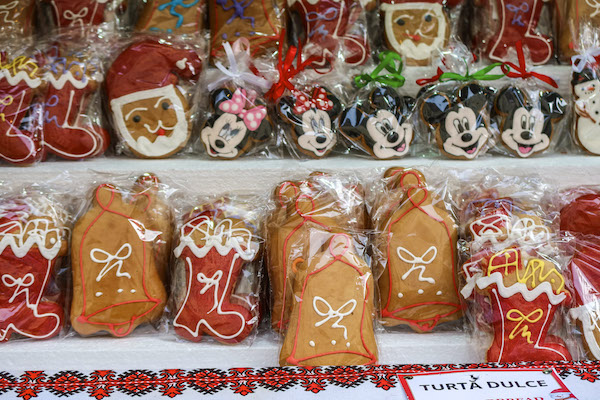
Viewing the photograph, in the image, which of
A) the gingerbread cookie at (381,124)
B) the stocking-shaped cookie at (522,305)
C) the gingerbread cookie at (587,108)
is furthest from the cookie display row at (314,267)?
the gingerbread cookie at (587,108)

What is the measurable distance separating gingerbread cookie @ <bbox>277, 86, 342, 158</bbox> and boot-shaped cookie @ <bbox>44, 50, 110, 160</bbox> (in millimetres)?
541

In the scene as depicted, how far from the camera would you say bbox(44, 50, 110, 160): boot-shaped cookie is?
5.53 ft

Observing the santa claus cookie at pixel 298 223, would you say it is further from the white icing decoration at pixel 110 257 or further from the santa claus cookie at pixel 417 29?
the santa claus cookie at pixel 417 29

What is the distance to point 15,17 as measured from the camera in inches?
72.1

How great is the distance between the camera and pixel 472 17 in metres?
2.02

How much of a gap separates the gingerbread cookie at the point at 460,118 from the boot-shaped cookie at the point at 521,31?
29cm

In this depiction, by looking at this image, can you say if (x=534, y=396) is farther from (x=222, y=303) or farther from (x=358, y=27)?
(x=358, y=27)

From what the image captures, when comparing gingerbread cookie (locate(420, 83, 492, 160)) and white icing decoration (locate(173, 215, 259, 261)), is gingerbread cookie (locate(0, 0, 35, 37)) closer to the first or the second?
white icing decoration (locate(173, 215, 259, 261))

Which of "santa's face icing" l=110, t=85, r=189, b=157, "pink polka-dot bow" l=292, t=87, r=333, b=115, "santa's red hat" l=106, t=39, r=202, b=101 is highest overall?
"santa's red hat" l=106, t=39, r=202, b=101

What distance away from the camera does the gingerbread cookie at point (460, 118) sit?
→ 1.70m

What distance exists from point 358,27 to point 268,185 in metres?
0.62

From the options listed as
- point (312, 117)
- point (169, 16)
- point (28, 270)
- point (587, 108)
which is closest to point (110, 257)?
point (28, 270)

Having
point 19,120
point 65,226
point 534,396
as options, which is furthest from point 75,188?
point 534,396

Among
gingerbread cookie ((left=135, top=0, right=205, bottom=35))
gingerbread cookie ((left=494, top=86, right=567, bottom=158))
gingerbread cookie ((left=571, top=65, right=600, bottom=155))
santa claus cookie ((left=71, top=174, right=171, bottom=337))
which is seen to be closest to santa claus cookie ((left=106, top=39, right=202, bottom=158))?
gingerbread cookie ((left=135, top=0, right=205, bottom=35))
